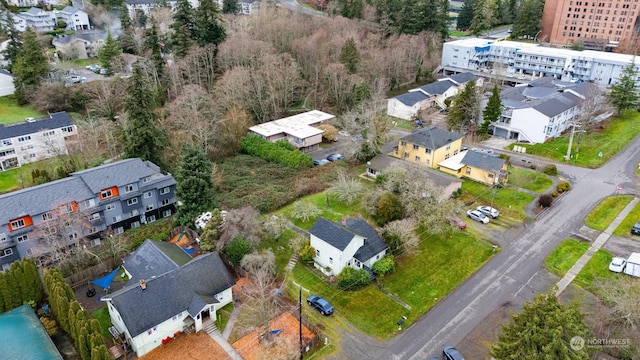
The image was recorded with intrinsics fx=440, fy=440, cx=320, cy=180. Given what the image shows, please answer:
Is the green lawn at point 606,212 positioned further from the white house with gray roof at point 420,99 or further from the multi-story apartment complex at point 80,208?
the multi-story apartment complex at point 80,208

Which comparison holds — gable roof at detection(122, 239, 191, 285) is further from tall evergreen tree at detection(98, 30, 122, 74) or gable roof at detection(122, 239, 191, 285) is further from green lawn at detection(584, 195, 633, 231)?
tall evergreen tree at detection(98, 30, 122, 74)

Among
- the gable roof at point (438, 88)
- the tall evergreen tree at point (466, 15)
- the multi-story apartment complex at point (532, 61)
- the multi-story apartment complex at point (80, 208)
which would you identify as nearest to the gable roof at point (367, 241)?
the multi-story apartment complex at point (80, 208)

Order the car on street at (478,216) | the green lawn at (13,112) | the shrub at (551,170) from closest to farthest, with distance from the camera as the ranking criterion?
the car on street at (478,216) < the shrub at (551,170) < the green lawn at (13,112)

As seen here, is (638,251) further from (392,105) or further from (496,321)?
(392,105)

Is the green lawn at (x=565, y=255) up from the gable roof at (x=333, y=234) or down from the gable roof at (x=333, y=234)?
down

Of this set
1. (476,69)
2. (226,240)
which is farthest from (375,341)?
(476,69)

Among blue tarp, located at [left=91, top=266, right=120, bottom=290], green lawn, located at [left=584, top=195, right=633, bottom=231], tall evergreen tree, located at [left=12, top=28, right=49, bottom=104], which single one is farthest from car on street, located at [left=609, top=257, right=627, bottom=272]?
tall evergreen tree, located at [left=12, top=28, right=49, bottom=104]

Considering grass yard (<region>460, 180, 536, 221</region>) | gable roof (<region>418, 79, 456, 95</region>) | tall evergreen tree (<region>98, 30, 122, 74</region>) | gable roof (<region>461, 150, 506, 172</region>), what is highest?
tall evergreen tree (<region>98, 30, 122, 74</region>)
